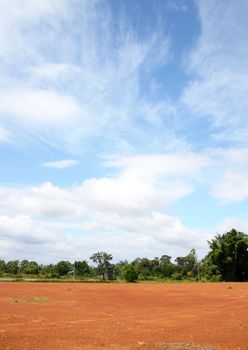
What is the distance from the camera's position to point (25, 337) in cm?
1472

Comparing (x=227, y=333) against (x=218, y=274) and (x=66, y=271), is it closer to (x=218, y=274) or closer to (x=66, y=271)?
(x=218, y=274)

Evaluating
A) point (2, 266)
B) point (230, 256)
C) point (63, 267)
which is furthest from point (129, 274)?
point (2, 266)

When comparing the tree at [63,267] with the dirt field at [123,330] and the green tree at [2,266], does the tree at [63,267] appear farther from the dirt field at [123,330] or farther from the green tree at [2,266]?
the dirt field at [123,330]

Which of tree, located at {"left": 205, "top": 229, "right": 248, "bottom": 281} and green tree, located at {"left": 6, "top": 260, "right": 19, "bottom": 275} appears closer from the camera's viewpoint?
tree, located at {"left": 205, "top": 229, "right": 248, "bottom": 281}

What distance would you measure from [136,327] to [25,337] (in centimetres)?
517

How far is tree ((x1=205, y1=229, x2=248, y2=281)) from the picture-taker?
6375cm

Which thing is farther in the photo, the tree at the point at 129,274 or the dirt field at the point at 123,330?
the tree at the point at 129,274

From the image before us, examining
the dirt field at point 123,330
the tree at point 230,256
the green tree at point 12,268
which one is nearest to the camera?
the dirt field at point 123,330

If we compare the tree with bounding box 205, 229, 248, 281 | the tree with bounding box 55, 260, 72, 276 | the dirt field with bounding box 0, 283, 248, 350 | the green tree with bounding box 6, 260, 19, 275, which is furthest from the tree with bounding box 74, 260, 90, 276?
the dirt field with bounding box 0, 283, 248, 350

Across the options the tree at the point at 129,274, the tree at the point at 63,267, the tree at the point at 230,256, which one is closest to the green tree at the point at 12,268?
the tree at the point at 63,267

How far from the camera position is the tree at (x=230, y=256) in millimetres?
63750

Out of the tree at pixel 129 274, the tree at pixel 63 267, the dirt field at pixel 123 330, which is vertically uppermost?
the tree at pixel 63 267

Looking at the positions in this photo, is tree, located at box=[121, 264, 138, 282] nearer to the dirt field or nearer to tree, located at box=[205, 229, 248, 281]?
tree, located at box=[205, 229, 248, 281]

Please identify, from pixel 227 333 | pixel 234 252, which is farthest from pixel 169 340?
pixel 234 252
